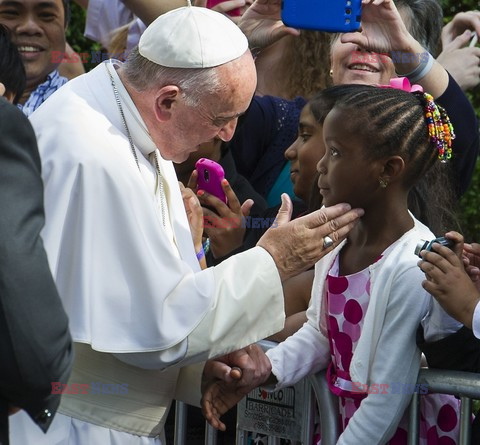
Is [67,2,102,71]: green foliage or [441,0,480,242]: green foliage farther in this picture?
[67,2,102,71]: green foliage

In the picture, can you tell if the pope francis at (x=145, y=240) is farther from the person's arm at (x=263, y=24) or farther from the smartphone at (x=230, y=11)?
the smartphone at (x=230, y=11)

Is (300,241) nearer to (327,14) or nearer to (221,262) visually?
(221,262)

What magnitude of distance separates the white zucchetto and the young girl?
1.72ft

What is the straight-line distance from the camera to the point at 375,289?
375 cm

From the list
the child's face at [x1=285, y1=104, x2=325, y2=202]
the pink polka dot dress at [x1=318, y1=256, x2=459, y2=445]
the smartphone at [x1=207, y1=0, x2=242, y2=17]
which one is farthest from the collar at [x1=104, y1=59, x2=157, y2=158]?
the smartphone at [x1=207, y1=0, x2=242, y2=17]

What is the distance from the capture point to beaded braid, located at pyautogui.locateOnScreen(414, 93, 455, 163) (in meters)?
3.95

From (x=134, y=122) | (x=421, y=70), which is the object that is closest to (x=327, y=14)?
(x=421, y=70)

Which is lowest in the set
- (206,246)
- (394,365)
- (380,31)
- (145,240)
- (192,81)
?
(206,246)

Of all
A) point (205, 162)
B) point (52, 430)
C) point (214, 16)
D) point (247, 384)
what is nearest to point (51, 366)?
point (52, 430)

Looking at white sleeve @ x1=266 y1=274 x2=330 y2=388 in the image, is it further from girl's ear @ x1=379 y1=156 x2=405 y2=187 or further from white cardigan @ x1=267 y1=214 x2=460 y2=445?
girl's ear @ x1=379 y1=156 x2=405 y2=187

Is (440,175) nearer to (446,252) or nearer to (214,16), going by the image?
(446,252)

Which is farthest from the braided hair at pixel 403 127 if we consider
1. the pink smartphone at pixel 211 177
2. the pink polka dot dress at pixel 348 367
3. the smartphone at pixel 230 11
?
the smartphone at pixel 230 11

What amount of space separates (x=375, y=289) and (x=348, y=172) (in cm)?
43

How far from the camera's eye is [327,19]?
15.1 ft
